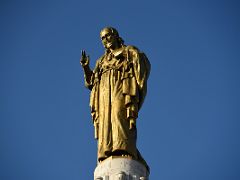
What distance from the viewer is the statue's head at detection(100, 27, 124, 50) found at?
24547mm

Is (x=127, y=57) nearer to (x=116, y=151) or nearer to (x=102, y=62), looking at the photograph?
(x=102, y=62)

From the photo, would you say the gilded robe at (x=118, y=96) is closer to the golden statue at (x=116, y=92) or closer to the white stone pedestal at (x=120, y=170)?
the golden statue at (x=116, y=92)

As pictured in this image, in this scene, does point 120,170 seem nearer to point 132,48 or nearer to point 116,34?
point 132,48

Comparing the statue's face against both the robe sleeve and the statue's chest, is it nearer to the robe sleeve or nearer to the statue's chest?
the statue's chest

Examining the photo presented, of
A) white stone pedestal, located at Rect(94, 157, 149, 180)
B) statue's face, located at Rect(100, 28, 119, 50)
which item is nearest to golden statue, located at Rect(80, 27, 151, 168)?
statue's face, located at Rect(100, 28, 119, 50)

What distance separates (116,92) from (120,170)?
2.53 metres

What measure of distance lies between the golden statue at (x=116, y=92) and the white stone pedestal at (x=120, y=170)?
25 centimetres

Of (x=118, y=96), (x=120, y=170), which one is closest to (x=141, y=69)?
(x=118, y=96)

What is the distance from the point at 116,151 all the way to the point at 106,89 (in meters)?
2.07

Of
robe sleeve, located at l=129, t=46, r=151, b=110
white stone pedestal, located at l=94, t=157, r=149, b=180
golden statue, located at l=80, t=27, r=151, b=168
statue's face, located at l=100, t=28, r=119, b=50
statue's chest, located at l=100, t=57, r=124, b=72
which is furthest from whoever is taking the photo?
statue's face, located at l=100, t=28, r=119, b=50

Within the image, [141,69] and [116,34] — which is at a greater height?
[116,34]

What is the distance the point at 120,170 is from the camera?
21688 mm

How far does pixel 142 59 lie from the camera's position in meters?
23.8

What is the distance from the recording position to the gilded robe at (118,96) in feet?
73.5
